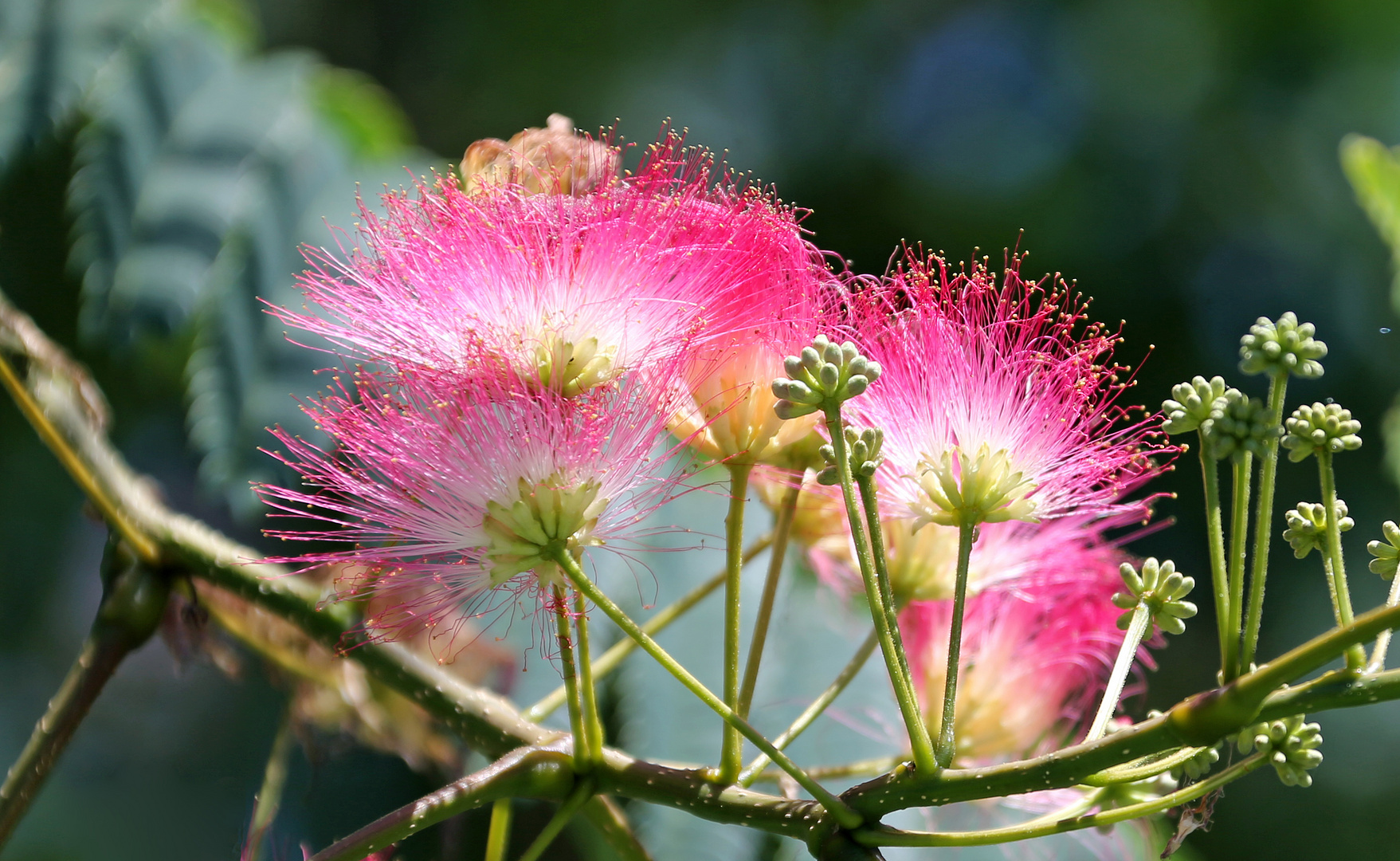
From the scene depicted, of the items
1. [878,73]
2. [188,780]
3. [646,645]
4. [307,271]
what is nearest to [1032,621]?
[646,645]

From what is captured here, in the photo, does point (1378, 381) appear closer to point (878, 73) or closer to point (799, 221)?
point (878, 73)

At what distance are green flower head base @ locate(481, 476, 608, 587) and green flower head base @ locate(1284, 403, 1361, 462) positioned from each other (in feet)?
1.58

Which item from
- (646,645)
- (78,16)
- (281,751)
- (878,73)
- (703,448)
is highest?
(878,73)

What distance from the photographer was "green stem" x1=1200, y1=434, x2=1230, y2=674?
0.63 meters

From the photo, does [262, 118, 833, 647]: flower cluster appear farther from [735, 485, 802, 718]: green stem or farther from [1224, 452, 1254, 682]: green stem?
[1224, 452, 1254, 682]: green stem

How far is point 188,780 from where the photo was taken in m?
1.58

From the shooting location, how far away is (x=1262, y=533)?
2.06 feet

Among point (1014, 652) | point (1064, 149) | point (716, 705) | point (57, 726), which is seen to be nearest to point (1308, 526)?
point (716, 705)

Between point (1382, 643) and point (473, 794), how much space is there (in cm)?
61

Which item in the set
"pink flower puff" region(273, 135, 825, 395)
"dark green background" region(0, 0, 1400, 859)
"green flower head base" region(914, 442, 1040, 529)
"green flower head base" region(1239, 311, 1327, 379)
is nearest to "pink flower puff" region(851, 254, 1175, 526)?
"green flower head base" region(914, 442, 1040, 529)

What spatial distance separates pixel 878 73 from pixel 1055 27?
1000 mm

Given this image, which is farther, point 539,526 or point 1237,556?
point 539,526

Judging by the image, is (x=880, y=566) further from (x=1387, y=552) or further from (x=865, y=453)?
(x=1387, y=552)

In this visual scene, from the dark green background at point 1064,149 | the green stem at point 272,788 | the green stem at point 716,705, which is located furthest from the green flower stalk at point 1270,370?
the dark green background at point 1064,149
